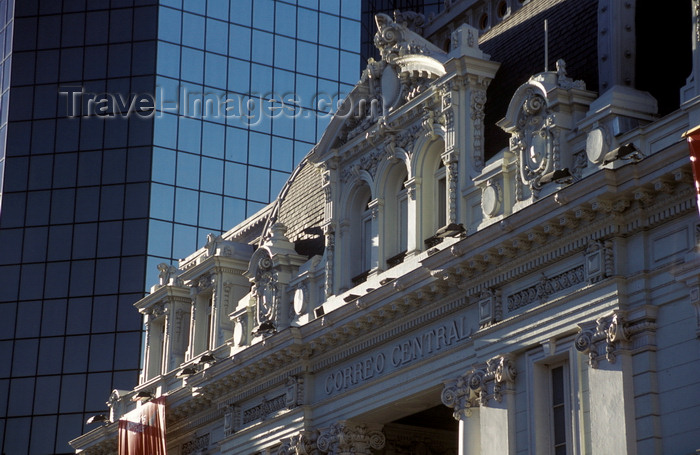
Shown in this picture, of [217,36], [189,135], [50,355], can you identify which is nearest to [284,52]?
[217,36]

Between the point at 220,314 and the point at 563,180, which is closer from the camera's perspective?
the point at 563,180

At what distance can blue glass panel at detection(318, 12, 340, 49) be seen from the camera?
85.1 metres

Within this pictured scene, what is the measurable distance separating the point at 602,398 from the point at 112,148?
5401 cm

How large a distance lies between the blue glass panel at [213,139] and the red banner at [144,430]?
33614 mm

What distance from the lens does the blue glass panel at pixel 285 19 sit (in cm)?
8412

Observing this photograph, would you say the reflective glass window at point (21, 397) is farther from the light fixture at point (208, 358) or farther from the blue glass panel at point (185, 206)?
the light fixture at point (208, 358)

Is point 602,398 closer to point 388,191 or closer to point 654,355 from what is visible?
point 654,355

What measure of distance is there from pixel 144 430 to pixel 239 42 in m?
39.1

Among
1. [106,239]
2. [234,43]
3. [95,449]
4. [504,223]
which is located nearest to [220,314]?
[95,449]

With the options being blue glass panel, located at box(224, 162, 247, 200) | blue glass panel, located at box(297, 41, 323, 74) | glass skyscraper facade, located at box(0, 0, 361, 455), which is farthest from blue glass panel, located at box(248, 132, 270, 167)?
blue glass panel, located at box(297, 41, 323, 74)

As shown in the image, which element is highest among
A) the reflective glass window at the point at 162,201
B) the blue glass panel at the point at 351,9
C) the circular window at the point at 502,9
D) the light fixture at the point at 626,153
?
the blue glass panel at the point at 351,9

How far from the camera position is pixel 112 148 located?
3132 inches

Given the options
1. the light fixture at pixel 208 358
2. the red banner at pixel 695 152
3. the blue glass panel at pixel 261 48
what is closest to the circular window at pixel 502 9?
the light fixture at pixel 208 358

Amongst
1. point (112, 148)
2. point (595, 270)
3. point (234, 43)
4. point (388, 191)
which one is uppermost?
point (234, 43)
